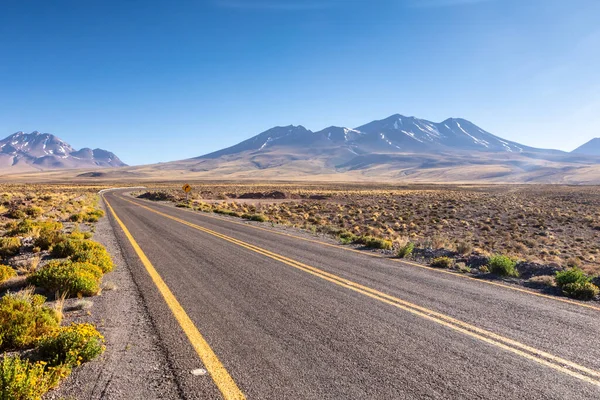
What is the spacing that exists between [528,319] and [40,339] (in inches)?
277

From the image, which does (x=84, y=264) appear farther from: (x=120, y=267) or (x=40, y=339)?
(x=40, y=339)

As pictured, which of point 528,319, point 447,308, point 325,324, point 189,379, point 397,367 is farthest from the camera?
point 447,308

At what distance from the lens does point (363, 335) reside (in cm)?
481

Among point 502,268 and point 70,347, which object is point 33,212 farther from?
point 502,268

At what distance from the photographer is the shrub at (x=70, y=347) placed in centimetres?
396

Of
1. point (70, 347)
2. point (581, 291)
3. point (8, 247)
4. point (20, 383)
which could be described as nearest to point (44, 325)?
point (70, 347)

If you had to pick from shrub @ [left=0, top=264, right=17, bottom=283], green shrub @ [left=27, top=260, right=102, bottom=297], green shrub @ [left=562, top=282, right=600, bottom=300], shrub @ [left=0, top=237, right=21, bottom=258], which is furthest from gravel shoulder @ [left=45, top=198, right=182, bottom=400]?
green shrub @ [left=562, top=282, right=600, bottom=300]

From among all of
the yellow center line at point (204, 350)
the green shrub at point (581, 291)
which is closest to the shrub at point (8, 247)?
the yellow center line at point (204, 350)

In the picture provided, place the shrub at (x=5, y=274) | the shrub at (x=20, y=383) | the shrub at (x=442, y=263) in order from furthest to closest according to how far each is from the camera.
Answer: the shrub at (x=442, y=263)
the shrub at (x=5, y=274)
the shrub at (x=20, y=383)

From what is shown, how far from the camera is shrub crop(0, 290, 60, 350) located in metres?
4.30

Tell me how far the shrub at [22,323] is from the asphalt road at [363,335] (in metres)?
1.40

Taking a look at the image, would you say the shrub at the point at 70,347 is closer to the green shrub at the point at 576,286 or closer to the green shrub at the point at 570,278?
the green shrub at the point at 576,286

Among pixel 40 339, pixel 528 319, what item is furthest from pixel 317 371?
pixel 528 319

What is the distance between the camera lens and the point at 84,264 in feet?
24.5
